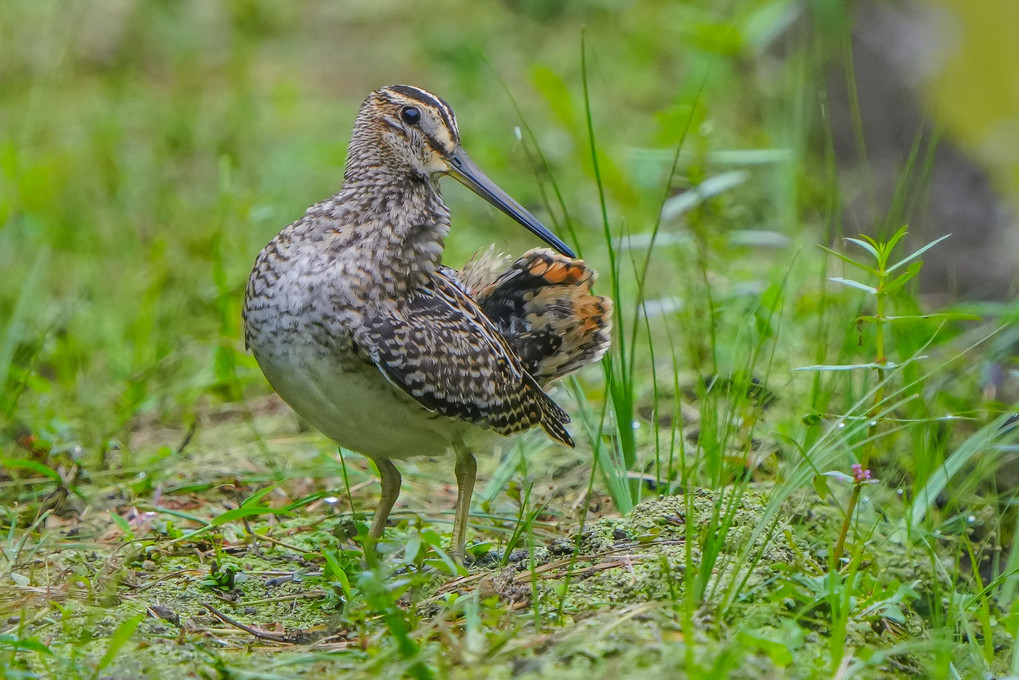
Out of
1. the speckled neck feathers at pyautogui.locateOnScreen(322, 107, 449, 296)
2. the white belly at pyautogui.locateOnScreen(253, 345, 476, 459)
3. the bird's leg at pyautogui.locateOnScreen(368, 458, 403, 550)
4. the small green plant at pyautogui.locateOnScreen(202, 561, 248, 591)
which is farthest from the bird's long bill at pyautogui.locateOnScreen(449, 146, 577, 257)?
the small green plant at pyautogui.locateOnScreen(202, 561, 248, 591)

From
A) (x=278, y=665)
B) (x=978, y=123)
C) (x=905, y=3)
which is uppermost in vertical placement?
(x=905, y=3)

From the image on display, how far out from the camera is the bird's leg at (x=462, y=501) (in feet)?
A: 12.5

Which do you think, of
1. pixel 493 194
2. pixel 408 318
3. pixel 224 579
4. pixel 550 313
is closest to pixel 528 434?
pixel 550 313

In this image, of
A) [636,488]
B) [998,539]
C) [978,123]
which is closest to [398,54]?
[978,123]

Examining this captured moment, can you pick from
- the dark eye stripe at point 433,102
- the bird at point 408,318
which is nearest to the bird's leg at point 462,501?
the bird at point 408,318

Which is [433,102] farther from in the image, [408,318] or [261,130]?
[261,130]

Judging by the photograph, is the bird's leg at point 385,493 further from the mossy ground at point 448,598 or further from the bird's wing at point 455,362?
the bird's wing at point 455,362

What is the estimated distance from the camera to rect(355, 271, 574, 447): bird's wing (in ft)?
11.8

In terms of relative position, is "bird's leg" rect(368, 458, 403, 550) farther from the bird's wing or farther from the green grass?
the bird's wing

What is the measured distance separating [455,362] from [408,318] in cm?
20

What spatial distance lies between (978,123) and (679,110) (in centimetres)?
239

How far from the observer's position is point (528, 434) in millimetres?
4723

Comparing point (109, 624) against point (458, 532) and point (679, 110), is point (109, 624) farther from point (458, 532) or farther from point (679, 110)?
point (679, 110)

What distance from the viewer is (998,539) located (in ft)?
12.6
